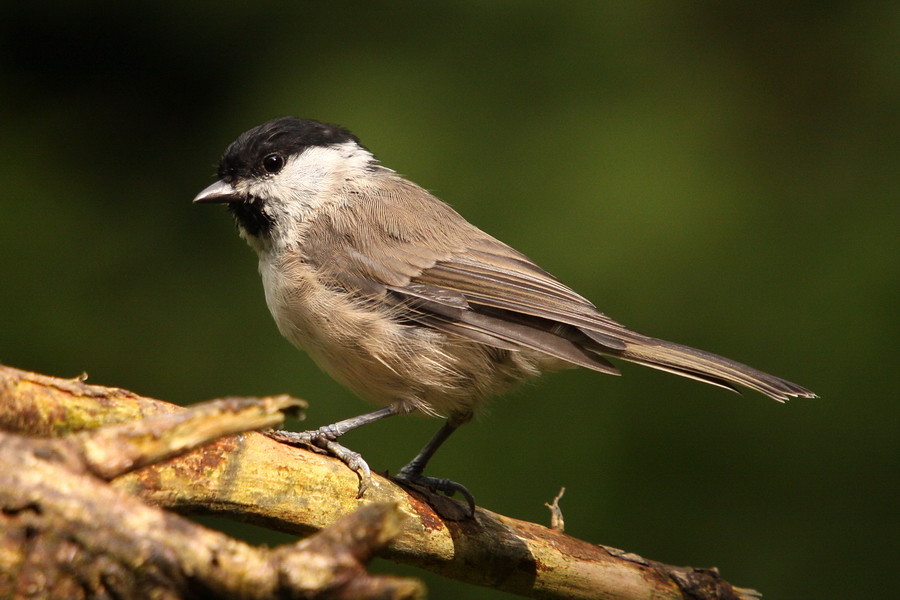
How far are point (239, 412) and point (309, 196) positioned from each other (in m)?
1.39

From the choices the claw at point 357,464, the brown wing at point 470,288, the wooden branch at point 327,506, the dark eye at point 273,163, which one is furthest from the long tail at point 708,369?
the dark eye at point 273,163

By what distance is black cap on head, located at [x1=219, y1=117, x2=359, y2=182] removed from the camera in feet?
8.52

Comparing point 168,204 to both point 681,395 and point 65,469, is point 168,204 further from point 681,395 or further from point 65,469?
point 65,469

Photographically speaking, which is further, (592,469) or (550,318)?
(592,469)

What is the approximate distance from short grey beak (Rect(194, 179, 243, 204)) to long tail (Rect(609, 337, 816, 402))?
1.24 meters

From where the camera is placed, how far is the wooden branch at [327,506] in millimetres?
1606

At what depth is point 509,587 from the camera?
2107 millimetres

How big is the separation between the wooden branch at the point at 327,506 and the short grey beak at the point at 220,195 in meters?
0.96

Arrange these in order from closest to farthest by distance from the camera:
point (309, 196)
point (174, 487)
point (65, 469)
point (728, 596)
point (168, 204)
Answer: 1. point (65, 469)
2. point (174, 487)
3. point (728, 596)
4. point (309, 196)
5. point (168, 204)

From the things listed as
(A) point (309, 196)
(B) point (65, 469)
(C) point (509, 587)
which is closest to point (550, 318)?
(C) point (509, 587)

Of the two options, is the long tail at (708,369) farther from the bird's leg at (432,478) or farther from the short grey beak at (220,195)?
the short grey beak at (220,195)

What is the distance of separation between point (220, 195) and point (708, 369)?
4.87 ft

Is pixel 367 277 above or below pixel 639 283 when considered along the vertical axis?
below

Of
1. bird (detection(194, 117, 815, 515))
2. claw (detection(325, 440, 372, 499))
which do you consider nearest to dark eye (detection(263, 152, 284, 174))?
bird (detection(194, 117, 815, 515))
